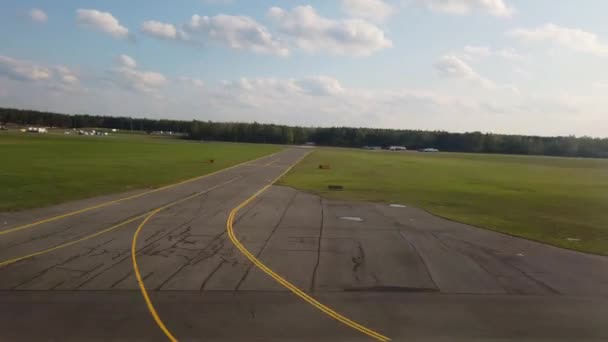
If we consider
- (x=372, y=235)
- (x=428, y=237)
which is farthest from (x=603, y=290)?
(x=372, y=235)

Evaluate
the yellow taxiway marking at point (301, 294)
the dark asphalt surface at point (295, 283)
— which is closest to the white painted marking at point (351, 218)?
the dark asphalt surface at point (295, 283)

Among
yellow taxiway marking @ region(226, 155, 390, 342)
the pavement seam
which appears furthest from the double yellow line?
the pavement seam

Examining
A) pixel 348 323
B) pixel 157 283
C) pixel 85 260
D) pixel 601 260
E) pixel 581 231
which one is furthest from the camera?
pixel 581 231

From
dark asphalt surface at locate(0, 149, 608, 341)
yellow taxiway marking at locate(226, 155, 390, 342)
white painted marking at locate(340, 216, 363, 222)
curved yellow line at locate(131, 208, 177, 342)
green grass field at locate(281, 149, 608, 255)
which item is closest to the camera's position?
curved yellow line at locate(131, 208, 177, 342)

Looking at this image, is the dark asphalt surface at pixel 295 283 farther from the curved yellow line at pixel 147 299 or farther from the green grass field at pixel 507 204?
the green grass field at pixel 507 204

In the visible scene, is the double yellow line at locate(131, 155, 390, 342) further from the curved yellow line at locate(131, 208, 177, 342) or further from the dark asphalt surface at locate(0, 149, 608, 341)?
the dark asphalt surface at locate(0, 149, 608, 341)

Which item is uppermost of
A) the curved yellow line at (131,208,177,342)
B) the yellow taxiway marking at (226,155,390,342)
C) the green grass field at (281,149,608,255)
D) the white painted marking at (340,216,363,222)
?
the green grass field at (281,149,608,255)

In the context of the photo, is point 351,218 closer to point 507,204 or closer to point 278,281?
point 278,281

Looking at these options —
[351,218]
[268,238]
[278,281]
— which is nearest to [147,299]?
[278,281]

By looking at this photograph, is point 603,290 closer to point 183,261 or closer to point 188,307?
point 188,307
